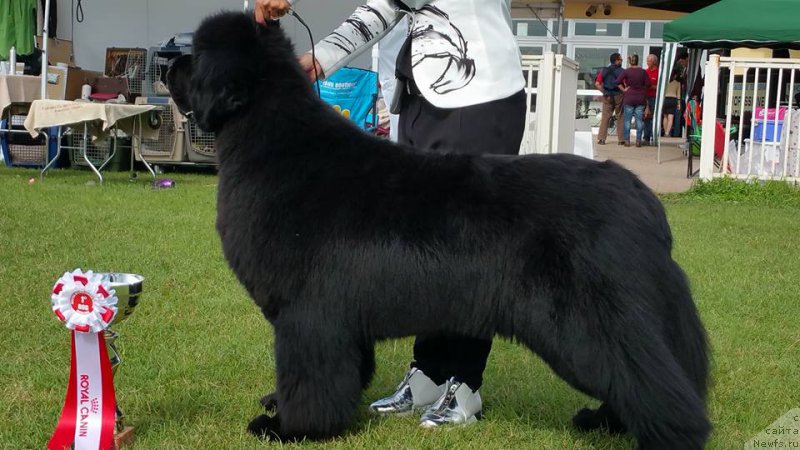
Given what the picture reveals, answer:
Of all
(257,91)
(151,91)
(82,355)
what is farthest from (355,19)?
(151,91)

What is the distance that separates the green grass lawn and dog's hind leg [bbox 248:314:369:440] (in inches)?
4.2

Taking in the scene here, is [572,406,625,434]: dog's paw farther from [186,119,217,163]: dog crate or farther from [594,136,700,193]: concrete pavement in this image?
[186,119,217,163]: dog crate

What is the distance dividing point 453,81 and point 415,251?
2.56 feet

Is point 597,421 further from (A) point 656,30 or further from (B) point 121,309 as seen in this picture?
(A) point 656,30

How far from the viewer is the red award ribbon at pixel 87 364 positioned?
8.44 ft

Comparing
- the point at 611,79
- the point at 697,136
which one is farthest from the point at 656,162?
the point at 611,79

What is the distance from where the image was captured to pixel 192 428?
2947mm

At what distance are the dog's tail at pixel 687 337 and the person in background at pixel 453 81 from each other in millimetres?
706

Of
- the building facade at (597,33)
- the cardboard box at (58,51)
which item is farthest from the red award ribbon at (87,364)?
the building facade at (597,33)

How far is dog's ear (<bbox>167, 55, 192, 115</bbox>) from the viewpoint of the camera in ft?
8.92

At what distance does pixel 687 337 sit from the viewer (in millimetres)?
2566

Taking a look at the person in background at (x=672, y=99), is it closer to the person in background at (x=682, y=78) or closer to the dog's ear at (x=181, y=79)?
the person in background at (x=682, y=78)

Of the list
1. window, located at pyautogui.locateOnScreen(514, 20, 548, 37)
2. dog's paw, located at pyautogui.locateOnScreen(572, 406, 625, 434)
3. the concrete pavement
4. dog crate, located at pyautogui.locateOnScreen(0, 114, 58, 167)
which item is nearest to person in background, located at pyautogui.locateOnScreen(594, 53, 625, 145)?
the concrete pavement

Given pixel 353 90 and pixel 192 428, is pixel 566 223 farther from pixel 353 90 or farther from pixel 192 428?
pixel 353 90
